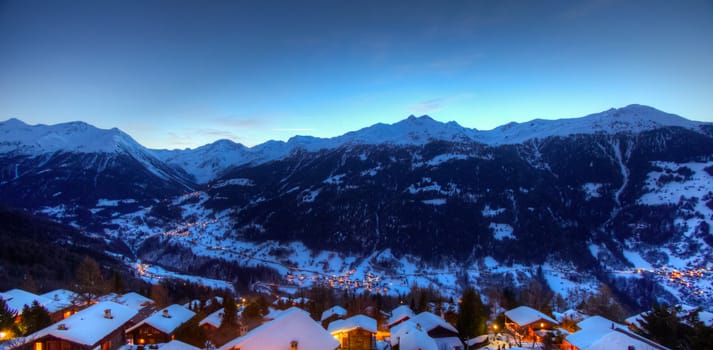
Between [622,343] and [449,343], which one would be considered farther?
[449,343]

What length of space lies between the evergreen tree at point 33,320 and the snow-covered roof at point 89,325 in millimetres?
3572

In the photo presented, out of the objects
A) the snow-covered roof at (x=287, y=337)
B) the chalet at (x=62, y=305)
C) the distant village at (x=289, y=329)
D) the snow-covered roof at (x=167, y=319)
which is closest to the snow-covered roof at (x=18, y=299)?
the distant village at (x=289, y=329)

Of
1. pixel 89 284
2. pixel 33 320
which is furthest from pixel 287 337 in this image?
pixel 89 284

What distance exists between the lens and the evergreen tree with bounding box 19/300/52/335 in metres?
43.7

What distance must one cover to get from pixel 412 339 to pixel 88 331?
3149cm

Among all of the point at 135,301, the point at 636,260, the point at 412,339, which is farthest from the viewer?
the point at 636,260

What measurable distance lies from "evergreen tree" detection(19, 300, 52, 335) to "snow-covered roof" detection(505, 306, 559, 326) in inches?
2224

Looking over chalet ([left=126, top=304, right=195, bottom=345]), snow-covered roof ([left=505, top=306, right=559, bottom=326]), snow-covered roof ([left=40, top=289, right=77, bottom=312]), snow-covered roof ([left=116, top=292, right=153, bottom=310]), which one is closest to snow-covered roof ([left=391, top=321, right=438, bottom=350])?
snow-covered roof ([left=505, top=306, right=559, bottom=326])

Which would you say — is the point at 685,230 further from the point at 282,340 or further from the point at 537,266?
the point at 282,340

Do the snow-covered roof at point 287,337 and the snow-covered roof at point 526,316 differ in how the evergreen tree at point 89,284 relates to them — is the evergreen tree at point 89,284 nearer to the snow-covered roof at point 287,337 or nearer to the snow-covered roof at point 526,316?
the snow-covered roof at point 287,337

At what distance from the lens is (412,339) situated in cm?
4531

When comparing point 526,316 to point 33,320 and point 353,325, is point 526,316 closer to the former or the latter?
point 353,325

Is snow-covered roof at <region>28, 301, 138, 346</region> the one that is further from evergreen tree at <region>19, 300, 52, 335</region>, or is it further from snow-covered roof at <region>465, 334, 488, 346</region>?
snow-covered roof at <region>465, 334, 488, 346</region>

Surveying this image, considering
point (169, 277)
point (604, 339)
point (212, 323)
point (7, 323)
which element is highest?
point (7, 323)
